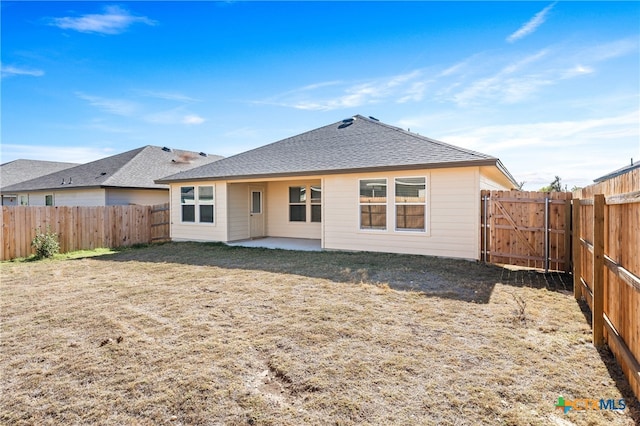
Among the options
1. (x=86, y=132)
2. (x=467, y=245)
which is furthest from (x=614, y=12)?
(x=86, y=132)

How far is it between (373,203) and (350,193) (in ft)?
2.68

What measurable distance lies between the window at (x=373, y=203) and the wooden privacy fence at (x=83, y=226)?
29.6 feet

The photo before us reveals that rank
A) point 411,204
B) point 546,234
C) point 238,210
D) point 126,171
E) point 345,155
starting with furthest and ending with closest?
point 126,171, point 238,210, point 345,155, point 411,204, point 546,234

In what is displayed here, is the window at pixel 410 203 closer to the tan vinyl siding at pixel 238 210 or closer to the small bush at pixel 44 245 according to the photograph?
the tan vinyl siding at pixel 238 210

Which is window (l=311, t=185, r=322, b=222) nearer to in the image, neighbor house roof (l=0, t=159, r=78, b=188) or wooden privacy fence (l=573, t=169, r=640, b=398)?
wooden privacy fence (l=573, t=169, r=640, b=398)

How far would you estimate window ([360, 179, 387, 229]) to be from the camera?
10155 mm

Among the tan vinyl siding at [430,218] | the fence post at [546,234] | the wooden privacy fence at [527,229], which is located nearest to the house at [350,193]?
the tan vinyl siding at [430,218]

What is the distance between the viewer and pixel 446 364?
11.0 feet

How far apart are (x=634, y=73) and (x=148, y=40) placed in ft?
49.7

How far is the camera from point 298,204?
46.5 feet

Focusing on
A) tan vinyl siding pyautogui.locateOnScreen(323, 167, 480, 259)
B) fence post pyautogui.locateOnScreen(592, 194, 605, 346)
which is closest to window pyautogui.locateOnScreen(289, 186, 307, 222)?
tan vinyl siding pyautogui.locateOnScreen(323, 167, 480, 259)

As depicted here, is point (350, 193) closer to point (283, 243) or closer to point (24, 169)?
point (283, 243)

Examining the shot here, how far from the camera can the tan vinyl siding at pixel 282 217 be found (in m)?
13.9

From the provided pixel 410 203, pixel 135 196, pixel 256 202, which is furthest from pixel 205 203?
pixel 410 203
